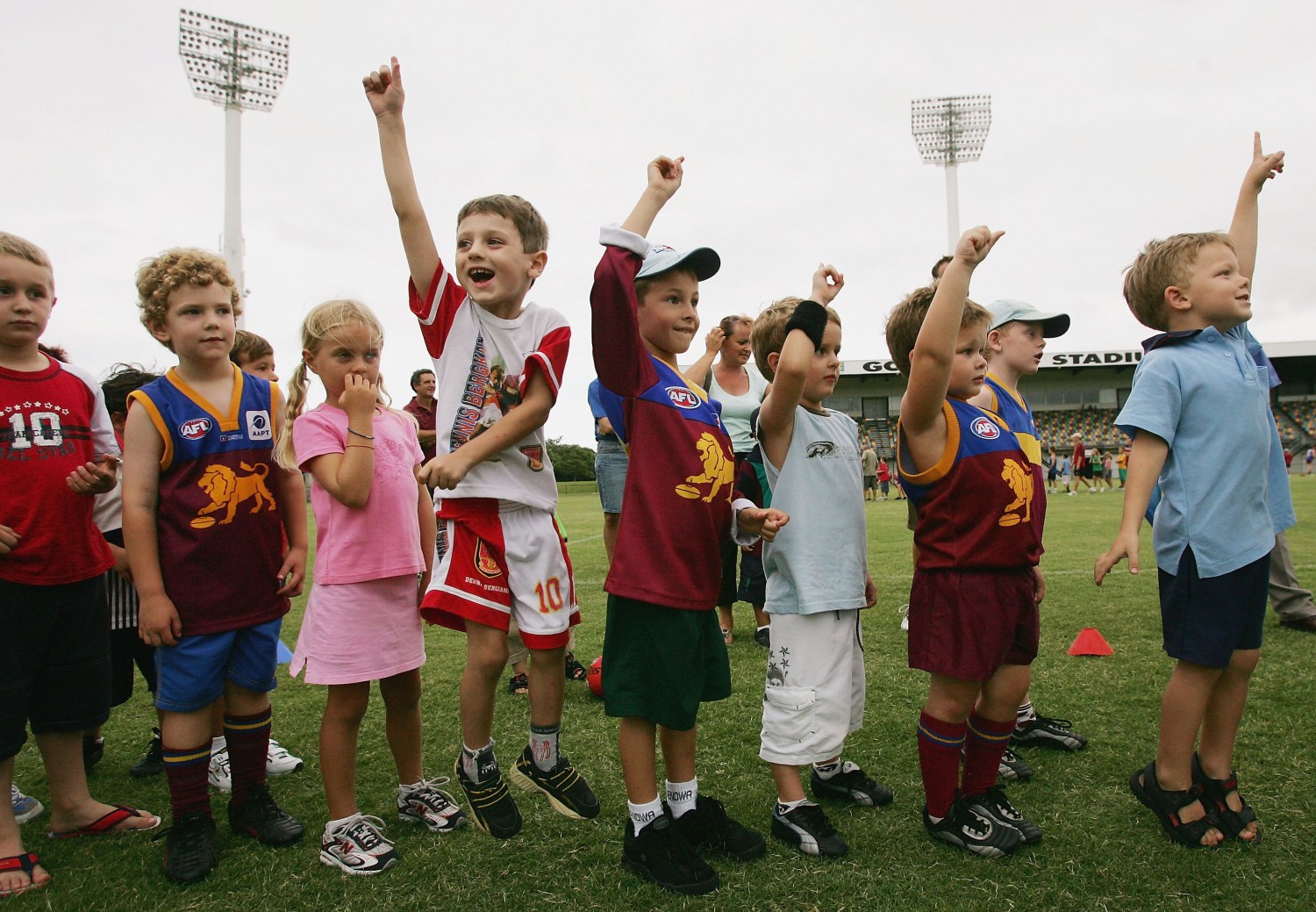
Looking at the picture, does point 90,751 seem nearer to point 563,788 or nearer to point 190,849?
point 190,849

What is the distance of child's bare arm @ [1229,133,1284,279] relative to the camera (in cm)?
291

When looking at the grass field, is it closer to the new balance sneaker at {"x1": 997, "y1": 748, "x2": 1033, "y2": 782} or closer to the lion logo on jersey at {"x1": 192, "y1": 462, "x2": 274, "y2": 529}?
the new balance sneaker at {"x1": 997, "y1": 748, "x2": 1033, "y2": 782}

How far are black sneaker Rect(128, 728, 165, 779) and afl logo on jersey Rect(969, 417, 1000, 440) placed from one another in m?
3.32

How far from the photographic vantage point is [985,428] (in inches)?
102

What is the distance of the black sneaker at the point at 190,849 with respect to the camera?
2.32m

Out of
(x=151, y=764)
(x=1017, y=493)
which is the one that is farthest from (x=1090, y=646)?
(x=151, y=764)

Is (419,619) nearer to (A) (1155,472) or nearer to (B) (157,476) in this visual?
(B) (157,476)

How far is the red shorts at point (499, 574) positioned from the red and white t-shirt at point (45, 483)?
3.82 feet

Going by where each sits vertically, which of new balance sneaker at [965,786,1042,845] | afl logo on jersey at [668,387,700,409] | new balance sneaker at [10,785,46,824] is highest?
afl logo on jersey at [668,387,700,409]

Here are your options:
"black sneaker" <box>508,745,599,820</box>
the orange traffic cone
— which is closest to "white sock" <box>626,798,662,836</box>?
"black sneaker" <box>508,745,599,820</box>

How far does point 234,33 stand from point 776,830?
115 feet

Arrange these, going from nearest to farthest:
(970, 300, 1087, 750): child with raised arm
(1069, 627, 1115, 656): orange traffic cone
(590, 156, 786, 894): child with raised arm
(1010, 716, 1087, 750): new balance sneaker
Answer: (590, 156, 786, 894): child with raised arm → (970, 300, 1087, 750): child with raised arm → (1010, 716, 1087, 750): new balance sneaker → (1069, 627, 1115, 656): orange traffic cone

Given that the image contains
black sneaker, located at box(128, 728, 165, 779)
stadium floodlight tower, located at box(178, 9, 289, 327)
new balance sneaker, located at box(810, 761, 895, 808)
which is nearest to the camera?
new balance sneaker, located at box(810, 761, 895, 808)

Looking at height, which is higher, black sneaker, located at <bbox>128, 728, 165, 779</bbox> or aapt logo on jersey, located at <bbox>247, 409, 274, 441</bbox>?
aapt logo on jersey, located at <bbox>247, 409, 274, 441</bbox>
